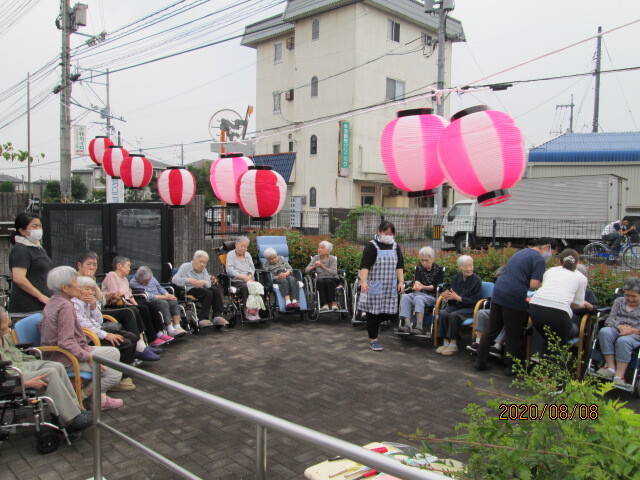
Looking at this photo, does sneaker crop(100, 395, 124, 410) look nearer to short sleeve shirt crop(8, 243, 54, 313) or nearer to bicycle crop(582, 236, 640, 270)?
short sleeve shirt crop(8, 243, 54, 313)

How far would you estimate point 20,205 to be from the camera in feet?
29.1

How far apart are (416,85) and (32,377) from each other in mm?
26212

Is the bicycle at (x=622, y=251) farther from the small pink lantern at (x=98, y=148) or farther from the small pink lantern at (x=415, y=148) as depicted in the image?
the small pink lantern at (x=98, y=148)

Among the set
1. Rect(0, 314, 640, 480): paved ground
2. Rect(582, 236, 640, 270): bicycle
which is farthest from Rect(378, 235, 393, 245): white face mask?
Rect(582, 236, 640, 270): bicycle

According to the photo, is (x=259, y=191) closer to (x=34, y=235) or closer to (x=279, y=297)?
(x=279, y=297)

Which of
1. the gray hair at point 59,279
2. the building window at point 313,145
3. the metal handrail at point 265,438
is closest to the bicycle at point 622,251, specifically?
the gray hair at point 59,279

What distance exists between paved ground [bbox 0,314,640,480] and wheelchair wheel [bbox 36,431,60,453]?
0.05 meters

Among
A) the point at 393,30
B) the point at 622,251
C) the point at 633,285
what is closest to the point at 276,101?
the point at 393,30

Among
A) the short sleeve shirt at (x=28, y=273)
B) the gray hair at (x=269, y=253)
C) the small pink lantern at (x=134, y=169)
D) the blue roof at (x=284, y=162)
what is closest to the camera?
the short sleeve shirt at (x=28, y=273)

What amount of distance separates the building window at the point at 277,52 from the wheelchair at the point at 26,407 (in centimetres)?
2714

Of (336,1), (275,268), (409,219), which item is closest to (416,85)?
(336,1)

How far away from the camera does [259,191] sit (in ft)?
23.3

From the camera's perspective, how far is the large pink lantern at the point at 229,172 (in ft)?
25.7

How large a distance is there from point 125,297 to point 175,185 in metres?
3.20
